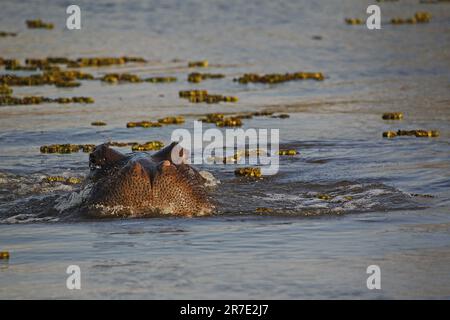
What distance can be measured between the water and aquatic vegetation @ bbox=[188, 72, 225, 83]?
34 centimetres

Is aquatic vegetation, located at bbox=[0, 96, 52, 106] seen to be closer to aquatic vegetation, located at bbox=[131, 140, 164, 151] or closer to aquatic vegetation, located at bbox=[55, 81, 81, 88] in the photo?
aquatic vegetation, located at bbox=[55, 81, 81, 88]

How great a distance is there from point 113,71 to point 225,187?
12652 mm

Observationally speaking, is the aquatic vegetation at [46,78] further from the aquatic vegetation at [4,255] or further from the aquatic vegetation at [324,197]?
the aquatic vegetation at [4,255]

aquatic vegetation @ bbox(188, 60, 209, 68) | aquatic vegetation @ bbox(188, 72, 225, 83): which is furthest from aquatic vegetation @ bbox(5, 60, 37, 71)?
aquatic vegetation @ bbox(188, 72, 225, 83)

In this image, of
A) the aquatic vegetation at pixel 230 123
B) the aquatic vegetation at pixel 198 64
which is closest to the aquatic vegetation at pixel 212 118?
the aquatic vegetation at pixel 230 123

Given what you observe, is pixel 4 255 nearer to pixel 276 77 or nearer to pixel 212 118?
pixel 212 118

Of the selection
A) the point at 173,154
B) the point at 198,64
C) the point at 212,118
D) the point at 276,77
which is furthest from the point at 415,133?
the point at 198,64

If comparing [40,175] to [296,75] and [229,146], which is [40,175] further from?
[296,75]

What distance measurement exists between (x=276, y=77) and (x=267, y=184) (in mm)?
10406

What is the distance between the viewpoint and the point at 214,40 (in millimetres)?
31344

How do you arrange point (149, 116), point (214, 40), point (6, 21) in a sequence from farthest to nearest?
point (6, 21) < point (214, 40) < point (149, 116)

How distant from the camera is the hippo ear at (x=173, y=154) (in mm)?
11898

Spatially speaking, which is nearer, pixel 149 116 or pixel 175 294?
pixel 175 294
